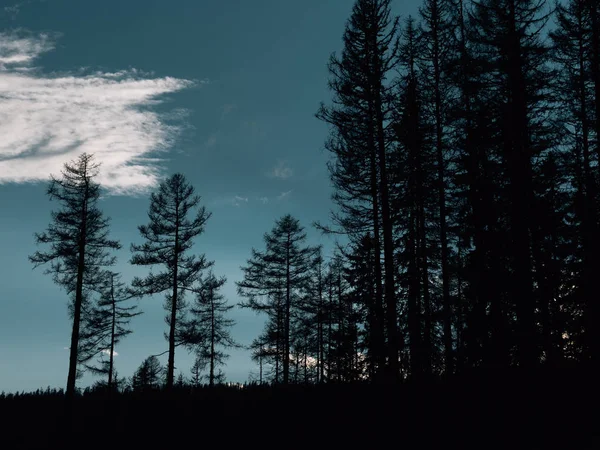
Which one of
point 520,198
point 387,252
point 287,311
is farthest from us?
point 287,311

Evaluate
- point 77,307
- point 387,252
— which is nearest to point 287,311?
point 77,307

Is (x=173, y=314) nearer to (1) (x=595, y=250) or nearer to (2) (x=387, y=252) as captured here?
(2) (x=387, y=252)

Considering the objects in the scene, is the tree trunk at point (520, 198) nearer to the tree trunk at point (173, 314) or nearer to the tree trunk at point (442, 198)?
the tree trunk at point (442, 198)

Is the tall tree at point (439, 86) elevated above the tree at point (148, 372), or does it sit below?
above

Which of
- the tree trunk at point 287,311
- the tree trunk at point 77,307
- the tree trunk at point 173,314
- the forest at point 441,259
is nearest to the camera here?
the forest at point 441,259

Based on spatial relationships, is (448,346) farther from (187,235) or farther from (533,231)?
(187,235)

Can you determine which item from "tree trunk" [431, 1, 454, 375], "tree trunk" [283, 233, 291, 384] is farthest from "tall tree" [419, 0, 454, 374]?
"tree trunk" [283, 233, 291, 384]

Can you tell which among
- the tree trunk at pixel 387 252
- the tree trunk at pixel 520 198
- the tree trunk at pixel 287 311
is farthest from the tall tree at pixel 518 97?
the tree trunk at pixel 287 311

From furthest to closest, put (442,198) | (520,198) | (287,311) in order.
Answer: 1. (287,311)
2. (442,198)
3. (520,198)

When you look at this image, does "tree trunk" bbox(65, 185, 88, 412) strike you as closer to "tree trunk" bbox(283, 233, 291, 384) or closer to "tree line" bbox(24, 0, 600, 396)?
"tree line" bbox(24, 0, 600, 396)

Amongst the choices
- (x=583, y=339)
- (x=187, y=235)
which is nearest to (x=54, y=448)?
(x=187, y=235)

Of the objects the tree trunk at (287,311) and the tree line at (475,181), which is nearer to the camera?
the tree line at (475,181)

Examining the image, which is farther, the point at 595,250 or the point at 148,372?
the point at 148,372

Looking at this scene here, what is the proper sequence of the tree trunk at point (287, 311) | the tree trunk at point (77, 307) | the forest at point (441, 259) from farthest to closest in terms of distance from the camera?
the tree trunk at point (287, 311) < the tree trunk at point (77, 307) < the forest at point (441, 259)
